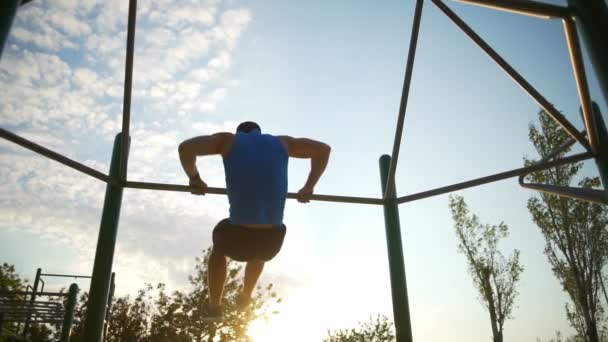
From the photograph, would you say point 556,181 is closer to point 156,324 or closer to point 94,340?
point 94,340

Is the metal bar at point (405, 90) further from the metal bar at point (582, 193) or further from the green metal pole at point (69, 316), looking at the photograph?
the green metal pole at point (69, 316)

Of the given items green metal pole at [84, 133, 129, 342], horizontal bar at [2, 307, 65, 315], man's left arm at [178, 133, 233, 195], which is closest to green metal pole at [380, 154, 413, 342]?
man's left arm at [178, 133, 233, 195]

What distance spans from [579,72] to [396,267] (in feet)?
5.90

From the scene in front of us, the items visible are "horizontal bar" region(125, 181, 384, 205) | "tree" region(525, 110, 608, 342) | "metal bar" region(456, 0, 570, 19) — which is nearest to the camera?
"metal bar" region(456, 0, 570, 19)

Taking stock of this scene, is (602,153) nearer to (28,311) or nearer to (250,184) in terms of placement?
(250,184)

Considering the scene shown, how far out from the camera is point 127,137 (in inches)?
112

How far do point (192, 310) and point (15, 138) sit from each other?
2172cm

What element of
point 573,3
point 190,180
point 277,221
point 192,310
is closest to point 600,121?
point 573,3

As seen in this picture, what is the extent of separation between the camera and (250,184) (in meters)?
2.31

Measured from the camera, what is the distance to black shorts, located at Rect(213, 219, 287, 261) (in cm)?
Answer: 240

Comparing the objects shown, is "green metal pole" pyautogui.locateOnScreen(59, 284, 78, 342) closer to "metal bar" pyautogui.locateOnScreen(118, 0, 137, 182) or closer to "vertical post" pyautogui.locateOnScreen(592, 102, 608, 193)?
"metal bar" pyautogui.locateOnScreen(118, 0, 137, 182)

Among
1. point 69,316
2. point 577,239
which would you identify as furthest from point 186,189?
point 577,239

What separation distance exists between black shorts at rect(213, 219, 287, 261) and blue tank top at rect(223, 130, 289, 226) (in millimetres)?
81

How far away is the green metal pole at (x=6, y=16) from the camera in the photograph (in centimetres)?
114
